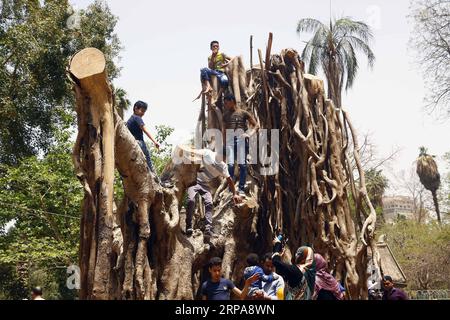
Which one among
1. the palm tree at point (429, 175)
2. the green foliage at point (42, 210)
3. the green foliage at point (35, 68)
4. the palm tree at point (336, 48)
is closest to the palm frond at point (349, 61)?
the palm tree at point (336, 48)

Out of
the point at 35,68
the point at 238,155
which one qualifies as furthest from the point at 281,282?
the point at 35,68

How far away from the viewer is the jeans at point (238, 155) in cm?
853

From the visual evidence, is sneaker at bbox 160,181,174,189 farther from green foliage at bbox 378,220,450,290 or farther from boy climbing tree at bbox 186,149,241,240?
green foliage at bbox 378,220,450,290

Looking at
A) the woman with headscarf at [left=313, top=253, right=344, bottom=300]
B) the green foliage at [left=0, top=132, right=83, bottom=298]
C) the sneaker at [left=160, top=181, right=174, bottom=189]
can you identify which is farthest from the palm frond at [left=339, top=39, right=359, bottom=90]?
the woman with headscarf at [left=313, top=253, right=344, bottom=300]

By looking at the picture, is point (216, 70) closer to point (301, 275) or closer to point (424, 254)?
point (301, 275)

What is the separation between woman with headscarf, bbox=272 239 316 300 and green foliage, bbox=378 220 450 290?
2038 cm

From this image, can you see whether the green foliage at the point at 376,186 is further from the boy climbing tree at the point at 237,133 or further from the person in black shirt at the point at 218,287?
the person in black shirt at the point at 218,287

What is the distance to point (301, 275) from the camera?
454cm

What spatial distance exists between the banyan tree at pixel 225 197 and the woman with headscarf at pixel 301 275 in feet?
5.62

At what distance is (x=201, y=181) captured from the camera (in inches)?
307

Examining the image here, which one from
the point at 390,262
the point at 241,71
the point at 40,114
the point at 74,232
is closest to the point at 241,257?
the point at 241,71

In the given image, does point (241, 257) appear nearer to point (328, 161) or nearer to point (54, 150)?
point (328, 161)

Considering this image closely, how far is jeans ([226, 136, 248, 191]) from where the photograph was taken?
853 cm

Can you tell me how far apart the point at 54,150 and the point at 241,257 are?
8.19m
